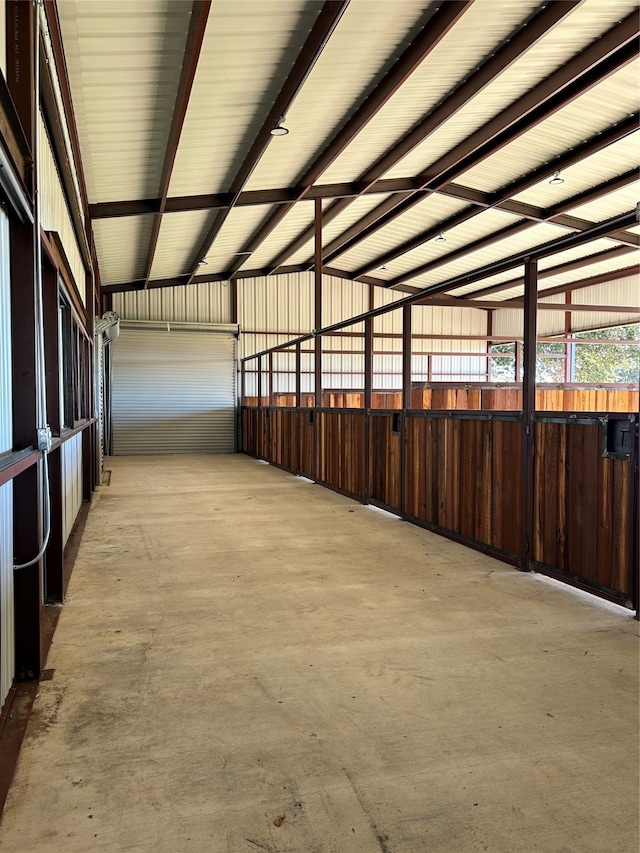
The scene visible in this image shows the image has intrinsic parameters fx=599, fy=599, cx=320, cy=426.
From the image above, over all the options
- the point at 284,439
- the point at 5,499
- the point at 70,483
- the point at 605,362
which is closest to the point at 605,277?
the point at 605,362

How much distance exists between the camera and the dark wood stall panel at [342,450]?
7105 millimetres

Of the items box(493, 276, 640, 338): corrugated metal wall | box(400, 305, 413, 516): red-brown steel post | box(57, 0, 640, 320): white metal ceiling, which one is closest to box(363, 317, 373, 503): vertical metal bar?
box(400, 305, 413, 516): red-brown steel post

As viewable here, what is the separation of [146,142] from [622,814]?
25.1ft

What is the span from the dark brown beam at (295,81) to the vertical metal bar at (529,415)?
298 cm

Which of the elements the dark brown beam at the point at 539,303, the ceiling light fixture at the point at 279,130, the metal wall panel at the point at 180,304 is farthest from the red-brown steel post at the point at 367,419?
the metal wall panel at the point at 180,304

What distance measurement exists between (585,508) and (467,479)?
1.32 metres

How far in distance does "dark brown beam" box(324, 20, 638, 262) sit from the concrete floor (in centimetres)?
579

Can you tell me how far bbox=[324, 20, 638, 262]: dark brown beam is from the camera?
6366 mm

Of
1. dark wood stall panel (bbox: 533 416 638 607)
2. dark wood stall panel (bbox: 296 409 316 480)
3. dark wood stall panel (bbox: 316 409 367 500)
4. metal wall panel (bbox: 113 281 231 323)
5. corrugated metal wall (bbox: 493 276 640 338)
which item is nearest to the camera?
dark wood stall panel (bbox: 533 416 638 607)

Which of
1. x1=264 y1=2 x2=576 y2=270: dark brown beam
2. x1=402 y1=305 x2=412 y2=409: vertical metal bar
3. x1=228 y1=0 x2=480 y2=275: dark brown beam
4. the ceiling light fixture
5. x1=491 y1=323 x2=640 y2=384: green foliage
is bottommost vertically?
x1=402 y1=305 x2=412 y2=409: vertical metal bar

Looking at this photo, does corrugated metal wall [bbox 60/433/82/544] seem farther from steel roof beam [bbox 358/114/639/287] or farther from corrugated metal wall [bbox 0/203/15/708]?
steel roof beam [bbox 358/114/639/287]

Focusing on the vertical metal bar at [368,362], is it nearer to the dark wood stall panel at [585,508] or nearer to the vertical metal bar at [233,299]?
the dark wood stall panel at [585,508]

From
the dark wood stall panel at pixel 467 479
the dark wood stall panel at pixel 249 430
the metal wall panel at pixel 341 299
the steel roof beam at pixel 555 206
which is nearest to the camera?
the dark wood stall panel at pixel 467 479

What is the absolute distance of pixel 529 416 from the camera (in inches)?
157
